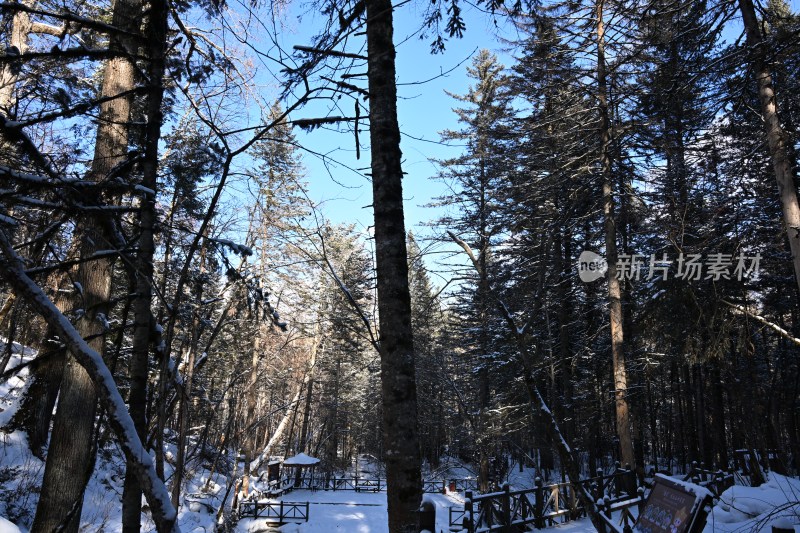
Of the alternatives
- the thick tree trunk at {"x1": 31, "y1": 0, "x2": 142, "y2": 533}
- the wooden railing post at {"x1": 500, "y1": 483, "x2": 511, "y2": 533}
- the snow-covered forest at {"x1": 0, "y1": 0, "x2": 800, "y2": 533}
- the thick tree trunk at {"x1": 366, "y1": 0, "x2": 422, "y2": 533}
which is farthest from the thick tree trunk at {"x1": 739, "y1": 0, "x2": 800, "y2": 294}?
the thick tree trunk at {"x1": 31, "y1": 0, "x2": 142, "y2": 533}

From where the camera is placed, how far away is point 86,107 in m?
3.68

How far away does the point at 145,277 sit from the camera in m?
2.93

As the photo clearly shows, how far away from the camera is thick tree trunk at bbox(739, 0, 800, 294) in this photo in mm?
6945

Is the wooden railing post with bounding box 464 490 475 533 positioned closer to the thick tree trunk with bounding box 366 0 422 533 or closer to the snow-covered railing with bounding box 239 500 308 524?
the thick tree trunk with bounding box 366 0 422 533

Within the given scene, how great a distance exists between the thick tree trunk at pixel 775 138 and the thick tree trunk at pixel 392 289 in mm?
6681

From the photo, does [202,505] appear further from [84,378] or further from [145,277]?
[145,277]

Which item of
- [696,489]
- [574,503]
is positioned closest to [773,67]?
[696,489]

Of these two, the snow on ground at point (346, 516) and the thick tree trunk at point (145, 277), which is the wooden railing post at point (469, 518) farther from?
the thick tree trunk at point (145, 277)

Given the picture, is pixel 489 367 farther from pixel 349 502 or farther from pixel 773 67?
pixel 773 67

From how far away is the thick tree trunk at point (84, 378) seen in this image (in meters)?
5.12

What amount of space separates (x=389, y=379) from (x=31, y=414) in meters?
12.7

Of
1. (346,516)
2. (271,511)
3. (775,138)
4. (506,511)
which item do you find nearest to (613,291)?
(775,138)

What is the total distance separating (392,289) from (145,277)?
160 centimetres

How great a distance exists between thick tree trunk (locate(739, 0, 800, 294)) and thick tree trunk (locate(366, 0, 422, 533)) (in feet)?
21.9
